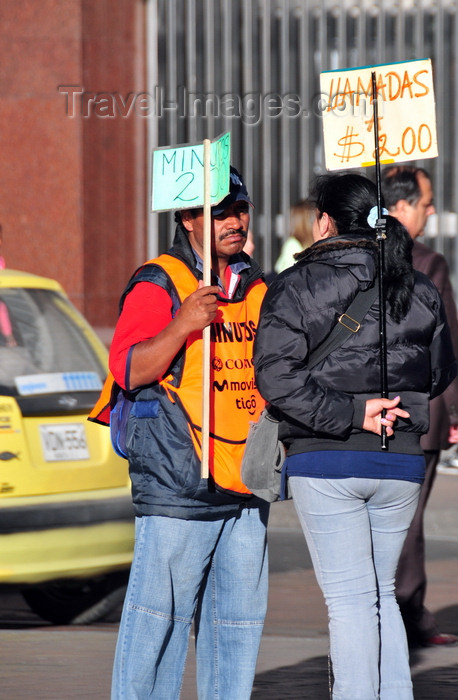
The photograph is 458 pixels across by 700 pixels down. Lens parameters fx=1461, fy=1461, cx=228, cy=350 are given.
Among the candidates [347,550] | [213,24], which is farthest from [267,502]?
[213,24]

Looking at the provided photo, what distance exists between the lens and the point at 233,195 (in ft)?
14.1

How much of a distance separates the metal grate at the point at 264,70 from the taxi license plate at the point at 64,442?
6.76 metres

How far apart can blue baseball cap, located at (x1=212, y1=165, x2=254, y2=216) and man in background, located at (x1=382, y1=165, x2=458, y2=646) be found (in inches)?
78.5

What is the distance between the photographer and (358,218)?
4203 mm

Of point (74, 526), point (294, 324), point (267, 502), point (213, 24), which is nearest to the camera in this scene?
point (294, 324)

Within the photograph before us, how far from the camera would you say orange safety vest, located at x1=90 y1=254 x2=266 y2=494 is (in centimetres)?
416

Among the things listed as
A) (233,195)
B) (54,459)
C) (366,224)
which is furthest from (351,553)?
(54,459)

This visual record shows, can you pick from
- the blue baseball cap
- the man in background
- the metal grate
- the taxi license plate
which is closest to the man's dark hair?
the man in background

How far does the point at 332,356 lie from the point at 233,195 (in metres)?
0.60

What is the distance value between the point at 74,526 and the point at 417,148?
2.48m

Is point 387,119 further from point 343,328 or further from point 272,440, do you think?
point 272,440

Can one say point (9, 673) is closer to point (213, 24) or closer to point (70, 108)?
point (70, 108)

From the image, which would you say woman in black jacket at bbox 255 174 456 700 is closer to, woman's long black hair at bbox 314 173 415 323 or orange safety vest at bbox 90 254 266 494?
woman's long black hair at bbox 314 173 415 323

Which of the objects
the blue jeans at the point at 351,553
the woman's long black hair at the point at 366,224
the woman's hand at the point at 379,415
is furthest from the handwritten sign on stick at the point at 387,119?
the blue jeans at the point at 351,553
